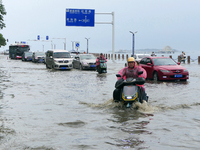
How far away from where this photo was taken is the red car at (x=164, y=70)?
64.4 ft

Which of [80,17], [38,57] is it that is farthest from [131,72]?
[38,57]

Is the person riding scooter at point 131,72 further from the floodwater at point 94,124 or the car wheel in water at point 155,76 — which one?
the car wheel in water at point 155,76

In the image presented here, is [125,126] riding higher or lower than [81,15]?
lower

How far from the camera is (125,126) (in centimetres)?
738

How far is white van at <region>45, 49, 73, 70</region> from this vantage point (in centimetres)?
3083

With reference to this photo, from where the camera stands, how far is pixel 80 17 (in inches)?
1859

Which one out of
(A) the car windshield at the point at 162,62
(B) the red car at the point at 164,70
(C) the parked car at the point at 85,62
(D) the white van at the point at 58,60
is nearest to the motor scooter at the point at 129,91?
(B) the red car at the point at 164,70

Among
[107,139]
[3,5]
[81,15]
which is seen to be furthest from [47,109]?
[3,5]

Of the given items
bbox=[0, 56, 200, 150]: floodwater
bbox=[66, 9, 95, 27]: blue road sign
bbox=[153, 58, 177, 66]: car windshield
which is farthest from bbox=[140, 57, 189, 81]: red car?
bbox=[66, 9, 95, 27]: blue road sign

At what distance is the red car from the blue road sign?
87.4 ft

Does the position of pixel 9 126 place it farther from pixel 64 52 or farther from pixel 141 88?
pixel 64 52

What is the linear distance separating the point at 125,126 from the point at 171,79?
12.7 metres

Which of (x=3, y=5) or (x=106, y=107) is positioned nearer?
(x=106, y=107)

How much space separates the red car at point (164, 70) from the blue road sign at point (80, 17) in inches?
1049
